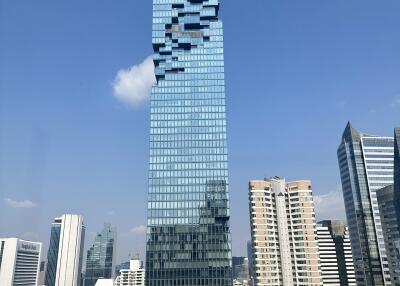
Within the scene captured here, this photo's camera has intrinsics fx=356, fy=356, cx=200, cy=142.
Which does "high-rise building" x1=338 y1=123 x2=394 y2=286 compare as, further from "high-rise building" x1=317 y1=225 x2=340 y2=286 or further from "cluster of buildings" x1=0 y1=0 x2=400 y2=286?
"high-rise building" x1=317 y1=225 x2=340 y2=286

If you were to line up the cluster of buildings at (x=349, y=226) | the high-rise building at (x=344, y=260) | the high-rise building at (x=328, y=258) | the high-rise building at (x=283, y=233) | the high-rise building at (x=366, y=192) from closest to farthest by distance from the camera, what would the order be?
the high-rise building at (x=283, y=233)
the cluster of buildings at (x=349, y=226)
the high-rise building at (x=366, y=192)
the high-rise building at (x=328, y=258)
the high-rise building at (x=344, y=260)

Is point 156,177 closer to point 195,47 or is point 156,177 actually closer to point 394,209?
point 195,47

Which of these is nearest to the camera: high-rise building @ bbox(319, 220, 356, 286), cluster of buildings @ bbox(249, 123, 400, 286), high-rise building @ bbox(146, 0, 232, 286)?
high-rise building @ bbox(146, 0, 232, 286)

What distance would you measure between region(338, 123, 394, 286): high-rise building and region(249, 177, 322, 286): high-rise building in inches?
1924

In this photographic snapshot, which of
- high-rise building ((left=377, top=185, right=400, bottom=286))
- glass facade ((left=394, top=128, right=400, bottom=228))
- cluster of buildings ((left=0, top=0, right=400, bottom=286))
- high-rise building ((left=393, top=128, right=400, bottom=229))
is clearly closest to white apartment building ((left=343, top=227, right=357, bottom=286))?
cluster of buildings ((left=0, top=0, right=400, bottom=286))

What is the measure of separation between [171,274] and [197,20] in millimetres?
88657

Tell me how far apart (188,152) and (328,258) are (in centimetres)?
11091

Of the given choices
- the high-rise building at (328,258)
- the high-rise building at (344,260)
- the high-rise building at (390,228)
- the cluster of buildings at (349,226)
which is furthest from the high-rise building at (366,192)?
the high-rise building at (344,260)

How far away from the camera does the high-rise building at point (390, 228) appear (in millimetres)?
152500

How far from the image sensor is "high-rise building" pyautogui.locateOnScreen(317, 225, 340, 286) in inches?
6993

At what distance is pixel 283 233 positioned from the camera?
451 feet

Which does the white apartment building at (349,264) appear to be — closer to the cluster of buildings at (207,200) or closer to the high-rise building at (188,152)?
the cluster of buildings at (207,200)

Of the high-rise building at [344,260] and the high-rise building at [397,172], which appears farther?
the high-rise building at [344,260]

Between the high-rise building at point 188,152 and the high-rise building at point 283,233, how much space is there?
30.4 metres
